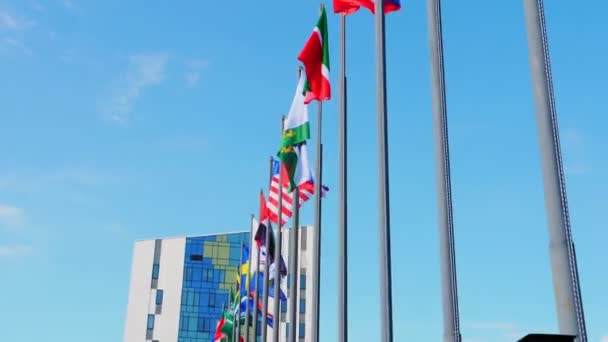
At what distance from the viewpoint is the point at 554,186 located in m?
8.67

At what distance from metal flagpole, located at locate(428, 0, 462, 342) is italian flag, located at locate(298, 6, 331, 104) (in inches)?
224

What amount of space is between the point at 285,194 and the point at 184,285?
7063 cm

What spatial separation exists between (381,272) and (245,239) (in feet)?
268

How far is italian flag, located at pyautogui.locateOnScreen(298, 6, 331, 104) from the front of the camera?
19.0m

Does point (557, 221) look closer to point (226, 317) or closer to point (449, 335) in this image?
point (449, 335)

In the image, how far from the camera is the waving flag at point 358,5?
1672 centimetres

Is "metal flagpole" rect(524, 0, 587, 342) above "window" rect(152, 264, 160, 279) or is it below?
below

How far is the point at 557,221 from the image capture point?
8.51 metres

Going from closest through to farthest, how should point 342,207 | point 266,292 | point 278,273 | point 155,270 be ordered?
point 342,207
point 278,273
point 266,292
point 155,270

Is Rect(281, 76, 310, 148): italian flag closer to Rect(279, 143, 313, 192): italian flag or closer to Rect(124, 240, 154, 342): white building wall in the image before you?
Rect(279, 143, 313, 192): italian flag

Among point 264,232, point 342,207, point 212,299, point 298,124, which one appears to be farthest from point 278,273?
point 212,299

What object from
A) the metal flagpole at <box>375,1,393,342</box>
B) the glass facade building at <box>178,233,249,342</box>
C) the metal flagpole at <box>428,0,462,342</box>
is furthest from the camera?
the glass facade building at <box>178,233,249,342</box>

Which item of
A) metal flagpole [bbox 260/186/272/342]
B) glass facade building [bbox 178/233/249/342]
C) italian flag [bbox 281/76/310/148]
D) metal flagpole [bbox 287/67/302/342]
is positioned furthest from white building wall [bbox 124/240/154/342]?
italian flag [bbox 281/76/310/148]

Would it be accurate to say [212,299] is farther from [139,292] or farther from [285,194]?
[285,194]
